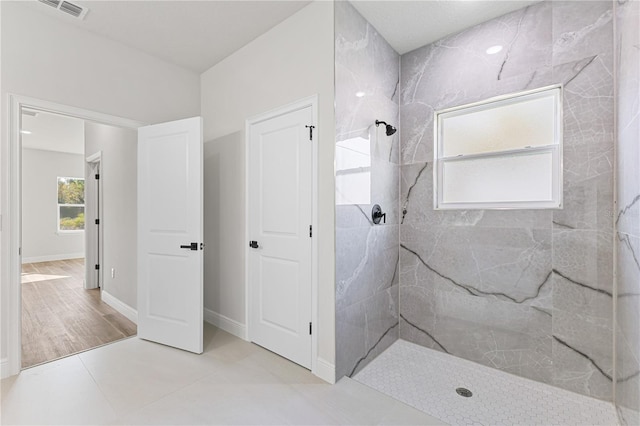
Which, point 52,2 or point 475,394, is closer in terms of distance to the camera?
point 475,394

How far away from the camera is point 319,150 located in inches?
85.2

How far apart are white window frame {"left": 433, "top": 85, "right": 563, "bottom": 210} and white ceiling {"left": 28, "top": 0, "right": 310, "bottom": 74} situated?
62.5 inches

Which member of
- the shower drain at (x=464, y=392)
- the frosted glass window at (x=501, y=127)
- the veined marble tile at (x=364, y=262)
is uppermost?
the frosted glass window at (x=501, y=127)

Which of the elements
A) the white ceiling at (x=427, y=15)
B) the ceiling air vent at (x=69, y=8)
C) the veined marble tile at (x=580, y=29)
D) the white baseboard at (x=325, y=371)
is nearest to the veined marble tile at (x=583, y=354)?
the white baseboard at (x=325, y=371)

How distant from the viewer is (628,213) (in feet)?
4.83

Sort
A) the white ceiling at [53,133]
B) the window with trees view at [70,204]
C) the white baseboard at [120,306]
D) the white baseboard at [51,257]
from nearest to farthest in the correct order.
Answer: the white baseboard at [120,306], the white ceiling at [53,133], the white baseboard at [51,257], the window with trees view at [70,204]

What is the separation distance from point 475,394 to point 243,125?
2.95m

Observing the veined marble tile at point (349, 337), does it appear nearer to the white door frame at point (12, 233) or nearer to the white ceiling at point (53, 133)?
the white door frame at point (12, 233)

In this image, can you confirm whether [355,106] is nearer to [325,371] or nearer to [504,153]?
[504,153]

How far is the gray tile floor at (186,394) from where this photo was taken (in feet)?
5.54

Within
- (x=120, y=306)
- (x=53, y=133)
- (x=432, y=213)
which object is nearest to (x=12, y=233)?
(x=120, y=306)

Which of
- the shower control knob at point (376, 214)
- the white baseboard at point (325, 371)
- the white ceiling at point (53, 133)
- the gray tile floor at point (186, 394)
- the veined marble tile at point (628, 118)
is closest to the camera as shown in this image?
the veined marble tile at point (628, 118)

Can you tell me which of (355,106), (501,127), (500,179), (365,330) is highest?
(355,106)

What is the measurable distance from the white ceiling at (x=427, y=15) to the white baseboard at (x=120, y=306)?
390cm
